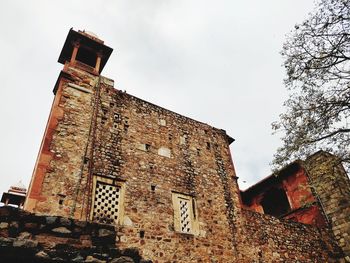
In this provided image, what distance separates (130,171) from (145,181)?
65cm

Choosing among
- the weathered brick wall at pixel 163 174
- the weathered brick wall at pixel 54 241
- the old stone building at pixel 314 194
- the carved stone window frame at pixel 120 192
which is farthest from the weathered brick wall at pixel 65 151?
the old stone building at pixel 314 194

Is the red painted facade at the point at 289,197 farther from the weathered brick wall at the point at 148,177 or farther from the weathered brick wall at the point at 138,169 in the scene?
the weathered brick wall at the point at 138,169

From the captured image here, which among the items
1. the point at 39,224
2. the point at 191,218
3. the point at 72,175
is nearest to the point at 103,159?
the point at 72,175

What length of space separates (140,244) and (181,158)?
13.7 feet

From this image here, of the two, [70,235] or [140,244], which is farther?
[140,244]

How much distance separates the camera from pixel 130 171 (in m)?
9.62

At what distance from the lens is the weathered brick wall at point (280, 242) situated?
10.4 metres

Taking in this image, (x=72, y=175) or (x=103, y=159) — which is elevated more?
(x=103, y=159)

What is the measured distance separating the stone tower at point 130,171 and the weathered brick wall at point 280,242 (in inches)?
24.9

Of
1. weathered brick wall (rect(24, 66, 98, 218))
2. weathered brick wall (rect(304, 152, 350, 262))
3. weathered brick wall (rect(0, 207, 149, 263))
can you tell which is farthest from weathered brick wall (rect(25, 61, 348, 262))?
weathered brick wall (rect(0, 207, 149, 263))

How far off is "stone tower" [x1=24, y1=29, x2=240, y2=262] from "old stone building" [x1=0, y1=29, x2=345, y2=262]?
0.03 metres

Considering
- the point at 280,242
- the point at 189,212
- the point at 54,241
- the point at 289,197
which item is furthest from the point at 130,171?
the point at 289,197

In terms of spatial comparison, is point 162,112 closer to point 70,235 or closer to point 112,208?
point 112,208

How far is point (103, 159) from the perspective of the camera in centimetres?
927
